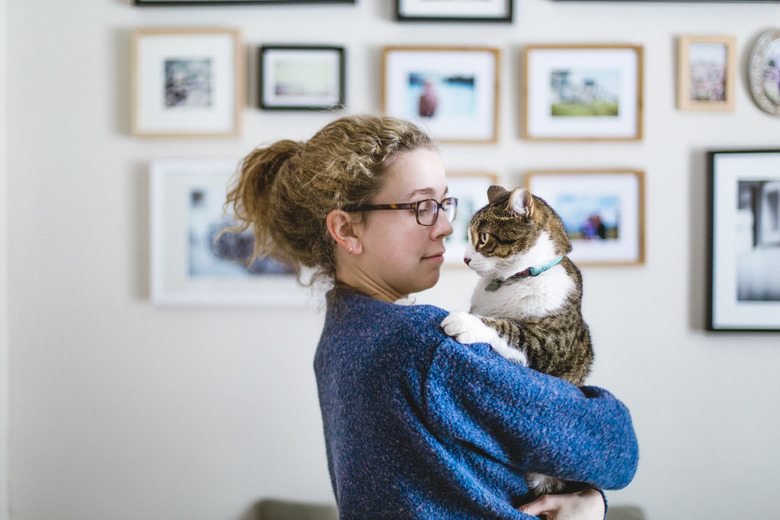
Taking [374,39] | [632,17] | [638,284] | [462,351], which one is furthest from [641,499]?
[374,39]

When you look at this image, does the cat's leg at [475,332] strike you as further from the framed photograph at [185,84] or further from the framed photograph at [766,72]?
the framed photograph at [766,72]

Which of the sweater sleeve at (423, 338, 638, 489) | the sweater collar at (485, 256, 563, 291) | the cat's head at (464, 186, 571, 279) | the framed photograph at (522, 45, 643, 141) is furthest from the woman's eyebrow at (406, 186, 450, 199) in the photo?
the framed photograph at (522, 45, 643, 141)

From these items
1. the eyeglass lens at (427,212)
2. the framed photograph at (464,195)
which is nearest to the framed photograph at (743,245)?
the framed photograph at (464,195)

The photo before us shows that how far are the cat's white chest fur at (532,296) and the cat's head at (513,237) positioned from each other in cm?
3

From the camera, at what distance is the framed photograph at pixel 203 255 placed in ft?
5.86

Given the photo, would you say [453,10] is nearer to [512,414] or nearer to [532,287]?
[532,287]

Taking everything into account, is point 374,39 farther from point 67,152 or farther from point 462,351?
point 462,351

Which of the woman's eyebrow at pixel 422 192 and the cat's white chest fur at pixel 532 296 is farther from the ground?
the woman's eyebrow at pixel 422 192

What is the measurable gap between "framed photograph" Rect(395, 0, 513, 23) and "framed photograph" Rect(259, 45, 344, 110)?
27 cm

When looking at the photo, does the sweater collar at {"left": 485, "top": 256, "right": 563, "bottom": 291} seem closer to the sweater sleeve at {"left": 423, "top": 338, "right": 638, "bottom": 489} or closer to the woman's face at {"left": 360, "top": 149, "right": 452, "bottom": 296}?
the woman's face at {"left": 360, "top": 149, "right": 452, "bottom": 296}

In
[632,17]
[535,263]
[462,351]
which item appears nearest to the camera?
[462,351]

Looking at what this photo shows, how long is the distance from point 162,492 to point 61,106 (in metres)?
1.37

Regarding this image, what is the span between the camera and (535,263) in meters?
0.96

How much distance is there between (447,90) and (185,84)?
888mm
